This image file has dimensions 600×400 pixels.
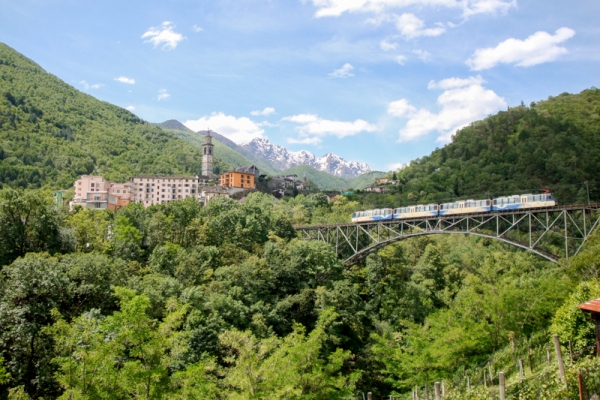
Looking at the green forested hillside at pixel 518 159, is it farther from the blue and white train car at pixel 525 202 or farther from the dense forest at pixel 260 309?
Answer: the blue and white train car at pixel 525 202

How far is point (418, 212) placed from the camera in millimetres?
38656

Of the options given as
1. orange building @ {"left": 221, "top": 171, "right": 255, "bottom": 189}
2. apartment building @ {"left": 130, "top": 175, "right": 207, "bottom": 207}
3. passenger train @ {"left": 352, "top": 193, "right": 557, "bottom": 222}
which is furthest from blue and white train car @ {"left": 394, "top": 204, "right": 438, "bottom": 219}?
orange building @ {"left": 221, "top": 171, "right": 255, "bottom": 189}

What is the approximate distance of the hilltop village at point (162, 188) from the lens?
69194 mm

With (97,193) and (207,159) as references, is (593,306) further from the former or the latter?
(207,159)

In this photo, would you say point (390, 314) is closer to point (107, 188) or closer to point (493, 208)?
point (493, 208)

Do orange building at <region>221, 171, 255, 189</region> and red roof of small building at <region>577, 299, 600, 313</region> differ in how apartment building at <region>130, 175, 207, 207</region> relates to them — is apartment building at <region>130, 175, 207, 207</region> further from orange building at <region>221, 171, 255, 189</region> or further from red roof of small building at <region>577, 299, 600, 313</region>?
red roof of small building at <region>577, 299, 600, 313</region>

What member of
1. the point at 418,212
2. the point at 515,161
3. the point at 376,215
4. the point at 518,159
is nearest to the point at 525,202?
the point at 418,212

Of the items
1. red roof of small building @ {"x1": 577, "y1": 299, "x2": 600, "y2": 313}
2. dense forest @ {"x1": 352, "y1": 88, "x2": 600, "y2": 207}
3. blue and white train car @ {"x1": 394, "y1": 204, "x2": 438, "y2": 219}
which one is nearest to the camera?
red roof of small building @ {"x1": 577, "y1": 299, "x2": 600, "y2": 313}

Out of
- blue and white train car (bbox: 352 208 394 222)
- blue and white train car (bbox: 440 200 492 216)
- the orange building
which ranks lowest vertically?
blue and white train car (bbox: 352 208 394 222)

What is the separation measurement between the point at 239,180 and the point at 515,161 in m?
47.7

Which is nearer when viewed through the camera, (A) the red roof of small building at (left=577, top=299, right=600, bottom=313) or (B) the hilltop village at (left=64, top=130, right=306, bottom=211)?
(A) the red roof of small building at (left=577, top=299, right=600, bottom=313)

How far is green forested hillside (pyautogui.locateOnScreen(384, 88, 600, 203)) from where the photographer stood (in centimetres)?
7125

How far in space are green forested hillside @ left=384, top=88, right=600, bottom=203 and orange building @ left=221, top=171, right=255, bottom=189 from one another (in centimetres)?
2737

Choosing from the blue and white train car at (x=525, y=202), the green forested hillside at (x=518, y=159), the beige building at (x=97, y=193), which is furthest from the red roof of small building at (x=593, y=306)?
the beige building at (x=97, y=193)
